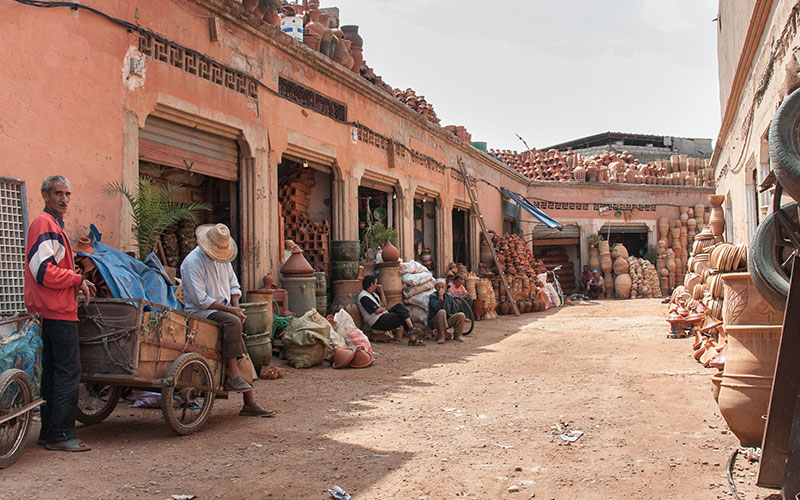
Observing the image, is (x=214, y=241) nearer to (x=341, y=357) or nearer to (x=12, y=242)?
(x=12, y=242)

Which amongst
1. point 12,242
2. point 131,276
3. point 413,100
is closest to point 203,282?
point 131,276

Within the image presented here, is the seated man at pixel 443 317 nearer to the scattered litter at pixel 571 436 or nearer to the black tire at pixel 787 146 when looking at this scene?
the scattered litter at pixel 571 436

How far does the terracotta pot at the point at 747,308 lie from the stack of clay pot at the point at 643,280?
64.0 feet

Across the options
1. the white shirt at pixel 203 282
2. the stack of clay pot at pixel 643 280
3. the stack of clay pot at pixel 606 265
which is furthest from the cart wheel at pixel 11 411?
the stack of clay pot at pixel 606 265

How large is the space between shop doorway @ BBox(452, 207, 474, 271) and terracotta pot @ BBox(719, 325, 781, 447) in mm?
14372

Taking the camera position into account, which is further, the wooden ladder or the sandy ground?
the wooden ladder

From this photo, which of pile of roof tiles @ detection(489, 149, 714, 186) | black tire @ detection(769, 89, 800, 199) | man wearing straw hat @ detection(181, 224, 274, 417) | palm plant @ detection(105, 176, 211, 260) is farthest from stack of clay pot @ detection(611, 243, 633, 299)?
black tire @ detection(769, 89, 800, 199)

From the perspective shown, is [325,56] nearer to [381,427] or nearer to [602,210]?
[381,427]

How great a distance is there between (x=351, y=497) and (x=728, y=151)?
12826 mm

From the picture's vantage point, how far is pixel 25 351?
13.0 feet

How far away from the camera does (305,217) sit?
37.0 feet

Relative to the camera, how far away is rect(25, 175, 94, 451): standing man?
4.02m

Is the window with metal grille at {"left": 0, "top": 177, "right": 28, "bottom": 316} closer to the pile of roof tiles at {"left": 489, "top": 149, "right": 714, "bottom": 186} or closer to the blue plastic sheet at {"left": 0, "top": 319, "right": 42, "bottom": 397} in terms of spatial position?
the blue plastic sheet at {"left": 0, "top": 319, "right": 42, "bottom": 397}

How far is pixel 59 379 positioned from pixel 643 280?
21.4m
